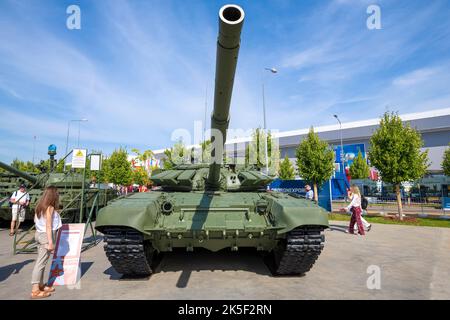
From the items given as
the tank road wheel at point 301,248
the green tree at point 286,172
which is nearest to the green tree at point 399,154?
the tank road wheel at point 301,248

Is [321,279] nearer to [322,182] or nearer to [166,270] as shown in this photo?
[166,270]

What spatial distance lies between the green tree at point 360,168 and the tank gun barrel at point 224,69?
107 feet

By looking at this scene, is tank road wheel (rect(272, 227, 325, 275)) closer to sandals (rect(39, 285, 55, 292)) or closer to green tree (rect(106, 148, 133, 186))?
sandals (rect(39, 285, 55, 292))

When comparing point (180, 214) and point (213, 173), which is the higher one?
point (213, 173)

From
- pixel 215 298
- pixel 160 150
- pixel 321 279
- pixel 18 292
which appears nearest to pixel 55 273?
pixel 18 292

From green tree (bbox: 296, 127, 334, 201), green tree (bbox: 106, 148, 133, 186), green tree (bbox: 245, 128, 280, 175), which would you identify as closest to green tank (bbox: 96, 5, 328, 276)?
green tree (bbox: 296, 127, 334, 201)

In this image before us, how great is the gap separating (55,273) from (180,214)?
2248mm

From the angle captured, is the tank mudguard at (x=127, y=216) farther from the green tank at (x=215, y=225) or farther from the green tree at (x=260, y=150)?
the green tree at (x=260, y=150)

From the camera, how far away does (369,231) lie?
11148mm

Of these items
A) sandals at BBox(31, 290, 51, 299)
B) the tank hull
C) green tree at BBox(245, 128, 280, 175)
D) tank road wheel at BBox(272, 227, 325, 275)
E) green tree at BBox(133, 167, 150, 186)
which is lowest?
sandals at BBox(31, 290, 51, 299)

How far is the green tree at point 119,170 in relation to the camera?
1088 inches

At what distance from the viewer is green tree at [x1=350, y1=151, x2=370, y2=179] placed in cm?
3388

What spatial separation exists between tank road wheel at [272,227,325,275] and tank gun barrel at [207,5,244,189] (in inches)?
70.0
